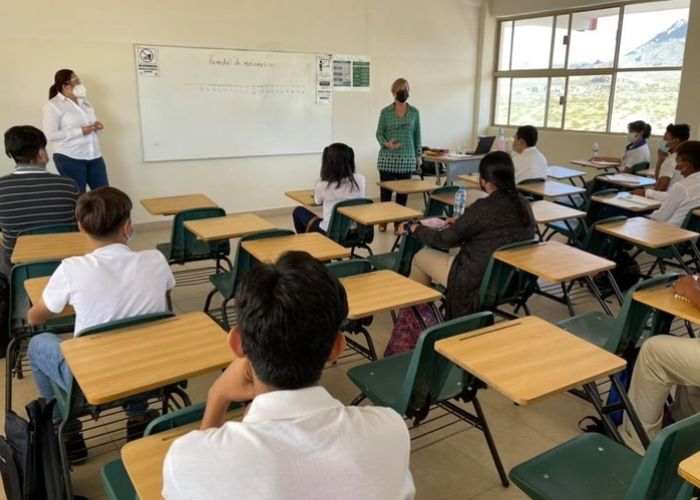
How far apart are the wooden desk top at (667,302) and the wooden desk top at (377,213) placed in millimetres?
1730

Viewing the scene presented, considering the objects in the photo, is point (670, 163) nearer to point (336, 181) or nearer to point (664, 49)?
point (664, 49)

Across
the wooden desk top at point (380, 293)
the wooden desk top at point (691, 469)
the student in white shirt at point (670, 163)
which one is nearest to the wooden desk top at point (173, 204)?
the wooden desk top at point (380, 293)

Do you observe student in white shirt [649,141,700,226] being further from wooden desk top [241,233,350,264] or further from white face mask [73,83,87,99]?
white face mask [73,83,87,99]

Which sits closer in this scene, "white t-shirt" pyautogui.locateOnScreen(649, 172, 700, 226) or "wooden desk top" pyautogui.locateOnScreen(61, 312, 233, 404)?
"wooden desk top" pyautogui.locateOnScreen(61, 312, 233, 404)

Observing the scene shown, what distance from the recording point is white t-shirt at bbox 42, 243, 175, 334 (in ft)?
6.66

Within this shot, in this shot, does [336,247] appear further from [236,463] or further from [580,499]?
[236,463]

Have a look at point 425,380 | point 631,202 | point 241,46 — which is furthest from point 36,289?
point 241,46

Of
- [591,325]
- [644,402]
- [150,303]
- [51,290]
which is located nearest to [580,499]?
[644,402]

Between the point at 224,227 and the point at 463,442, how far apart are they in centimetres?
195

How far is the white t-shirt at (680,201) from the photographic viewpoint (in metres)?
4.12

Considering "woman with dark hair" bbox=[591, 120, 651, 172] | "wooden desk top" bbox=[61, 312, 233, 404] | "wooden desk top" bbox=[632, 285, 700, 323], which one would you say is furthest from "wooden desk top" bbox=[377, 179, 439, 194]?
"wooden desk top" bbox=[61, 312, 233, 404]

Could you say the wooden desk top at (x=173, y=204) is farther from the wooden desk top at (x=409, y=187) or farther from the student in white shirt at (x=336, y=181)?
the wooden desk top at (x=409, y=187)

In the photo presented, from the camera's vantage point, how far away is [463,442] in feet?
8.54

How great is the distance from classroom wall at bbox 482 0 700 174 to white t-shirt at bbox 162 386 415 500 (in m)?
7.22
